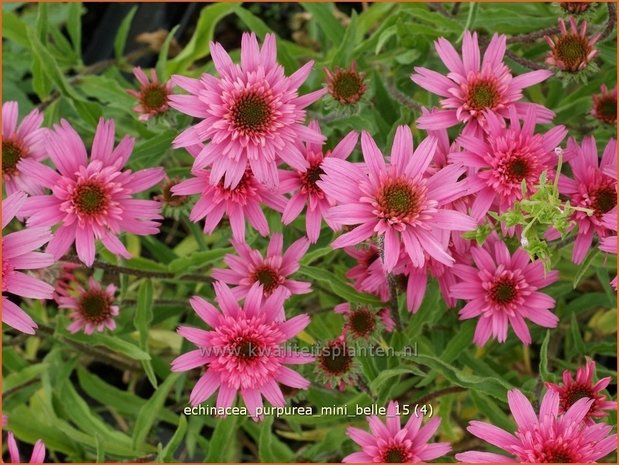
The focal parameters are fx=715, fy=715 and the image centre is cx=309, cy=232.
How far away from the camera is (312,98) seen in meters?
1.33

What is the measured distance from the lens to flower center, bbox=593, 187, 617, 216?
1.38m

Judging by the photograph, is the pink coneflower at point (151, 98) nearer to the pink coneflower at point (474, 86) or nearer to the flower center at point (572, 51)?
the pink coneflower at point (474, 86)

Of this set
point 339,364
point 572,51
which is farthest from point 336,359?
point 572,51

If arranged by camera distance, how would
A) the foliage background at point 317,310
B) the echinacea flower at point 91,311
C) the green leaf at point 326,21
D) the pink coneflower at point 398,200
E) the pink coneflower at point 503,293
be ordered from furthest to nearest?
1. the green leaf at point 326,21
2. the echinacea flower at point 91,311
3. the foliage background at point 317,310
4. the pink coneflower at point 503,293
5. the pink coneflower at point 398,200

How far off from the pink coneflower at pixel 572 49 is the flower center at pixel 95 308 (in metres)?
1.13

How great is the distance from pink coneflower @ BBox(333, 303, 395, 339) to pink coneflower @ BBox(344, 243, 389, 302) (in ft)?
0.13

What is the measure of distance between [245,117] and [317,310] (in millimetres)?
610

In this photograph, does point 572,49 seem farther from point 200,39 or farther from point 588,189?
point 200,39

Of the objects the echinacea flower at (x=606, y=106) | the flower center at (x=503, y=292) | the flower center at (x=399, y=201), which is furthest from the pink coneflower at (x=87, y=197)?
the echinacea flower at (x=606, y=106)

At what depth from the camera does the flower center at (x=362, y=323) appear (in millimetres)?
1482

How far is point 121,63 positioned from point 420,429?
1479 mm

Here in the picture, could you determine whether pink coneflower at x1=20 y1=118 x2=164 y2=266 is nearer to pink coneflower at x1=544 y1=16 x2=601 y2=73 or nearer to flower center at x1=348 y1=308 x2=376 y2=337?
flower center at x1=348 y1=308 x2=376 y2=337

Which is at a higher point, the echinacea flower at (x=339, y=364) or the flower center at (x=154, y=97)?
the flower center at (x=154, y=97)

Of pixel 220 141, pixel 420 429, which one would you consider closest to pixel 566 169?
pixel 420 429
